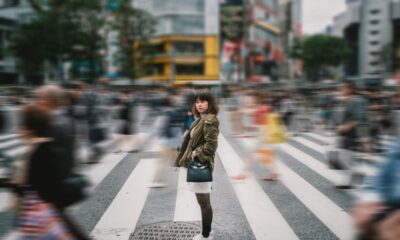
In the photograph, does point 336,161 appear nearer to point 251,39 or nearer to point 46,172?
point 46,172

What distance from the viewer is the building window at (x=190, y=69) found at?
51.2 m

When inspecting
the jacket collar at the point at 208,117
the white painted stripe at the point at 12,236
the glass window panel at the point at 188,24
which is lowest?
the white painted stripe at the point at 12,236

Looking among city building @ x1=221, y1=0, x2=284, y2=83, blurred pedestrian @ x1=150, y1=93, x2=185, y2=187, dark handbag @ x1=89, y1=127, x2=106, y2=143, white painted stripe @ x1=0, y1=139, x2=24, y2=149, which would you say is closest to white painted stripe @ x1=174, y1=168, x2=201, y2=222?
blurred pedestrian @ x1=150, y1=93, x2=185, y2=187

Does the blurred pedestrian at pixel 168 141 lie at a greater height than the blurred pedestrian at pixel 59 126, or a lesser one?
lesser

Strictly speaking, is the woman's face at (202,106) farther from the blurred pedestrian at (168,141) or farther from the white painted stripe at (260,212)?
the blurred pedestrian at (168,141)

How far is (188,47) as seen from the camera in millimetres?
51500

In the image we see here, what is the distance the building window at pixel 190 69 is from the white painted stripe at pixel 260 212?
42.9 m

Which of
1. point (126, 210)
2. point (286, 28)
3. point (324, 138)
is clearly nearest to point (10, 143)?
point (126, 210)

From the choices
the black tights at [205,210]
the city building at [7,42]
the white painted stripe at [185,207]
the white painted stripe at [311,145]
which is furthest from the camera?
the city building at [7,42]

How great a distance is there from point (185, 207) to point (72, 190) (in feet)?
10.9

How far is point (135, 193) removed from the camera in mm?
6871

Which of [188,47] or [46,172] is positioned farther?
[188,47]

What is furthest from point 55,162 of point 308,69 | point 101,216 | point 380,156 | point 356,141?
point 308,69

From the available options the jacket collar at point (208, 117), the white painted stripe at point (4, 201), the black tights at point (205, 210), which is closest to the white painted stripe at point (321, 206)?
the black tights at point (205, 210)
